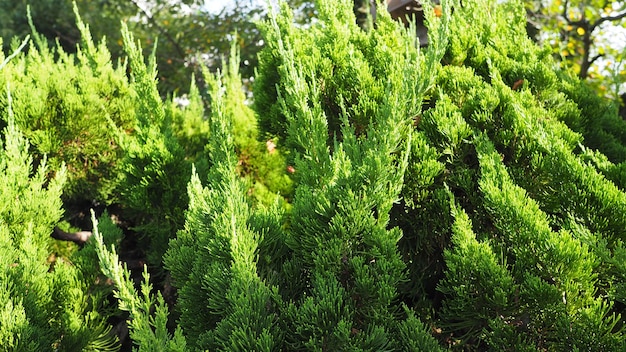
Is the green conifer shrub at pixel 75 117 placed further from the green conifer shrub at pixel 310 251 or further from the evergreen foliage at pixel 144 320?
the evergreen foliage at pixel 144 320

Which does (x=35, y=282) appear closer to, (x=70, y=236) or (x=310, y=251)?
(x=70, y=236)

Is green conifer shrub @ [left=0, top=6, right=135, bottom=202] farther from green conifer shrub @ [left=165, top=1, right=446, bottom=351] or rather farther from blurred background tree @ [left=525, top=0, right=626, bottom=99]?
blurred background tree @ [left=525, top=0, right=626, bottom=99]

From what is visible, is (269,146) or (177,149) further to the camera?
(269,146)

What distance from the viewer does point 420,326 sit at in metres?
Result: 1.81

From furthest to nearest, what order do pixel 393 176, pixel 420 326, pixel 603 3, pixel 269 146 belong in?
1. pixel 603 3
2. pixel 269 146
3. pixel 393 176
4. pixel 420 326

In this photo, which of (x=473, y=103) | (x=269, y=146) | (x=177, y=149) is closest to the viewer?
(x=473, y=103)

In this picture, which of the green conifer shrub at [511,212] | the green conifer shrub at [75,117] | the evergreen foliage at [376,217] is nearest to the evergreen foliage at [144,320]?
the evergreen foliage at [376,217]

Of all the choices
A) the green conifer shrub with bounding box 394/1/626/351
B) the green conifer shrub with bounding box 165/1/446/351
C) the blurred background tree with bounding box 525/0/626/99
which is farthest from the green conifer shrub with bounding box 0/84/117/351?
the blurred background tree with bounding box 525/0/626/99

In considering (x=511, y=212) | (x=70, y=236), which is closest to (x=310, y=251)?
(x=511, y=212)

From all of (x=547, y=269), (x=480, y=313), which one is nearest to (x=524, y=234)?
(x=547, y=269)

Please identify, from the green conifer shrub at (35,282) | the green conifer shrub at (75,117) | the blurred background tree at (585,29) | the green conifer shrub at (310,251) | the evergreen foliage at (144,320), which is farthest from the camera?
the blurred background tree at (585,29)

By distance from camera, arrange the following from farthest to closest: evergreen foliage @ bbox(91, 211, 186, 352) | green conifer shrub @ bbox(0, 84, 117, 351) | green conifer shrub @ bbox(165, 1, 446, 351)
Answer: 1. green conifer shrub @ bbox(0, 84, 117, 351)
2. green conifer shrub @ bbox(165, 1, 446, 351)
3. evergreen foliage @ bbox(91, 211, 186, 352)

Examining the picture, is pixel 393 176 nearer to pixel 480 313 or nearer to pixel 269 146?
pixel 480 313

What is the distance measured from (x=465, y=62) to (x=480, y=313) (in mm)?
1612
